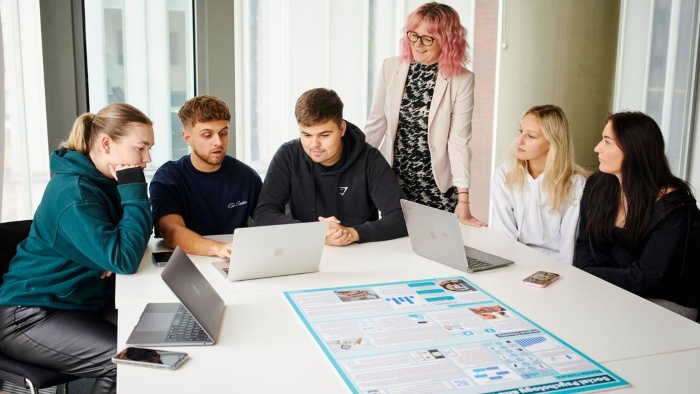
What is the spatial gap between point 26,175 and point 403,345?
8.58 ft

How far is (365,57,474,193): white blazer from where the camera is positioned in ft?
9.90

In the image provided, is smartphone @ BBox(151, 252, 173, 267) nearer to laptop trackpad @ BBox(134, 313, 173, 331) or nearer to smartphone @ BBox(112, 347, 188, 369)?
laptop trackpad @ BBox(134, 313, 173, 331)

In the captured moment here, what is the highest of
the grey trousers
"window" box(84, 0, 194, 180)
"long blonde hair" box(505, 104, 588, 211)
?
"window" box(84, 0, 194, 180)

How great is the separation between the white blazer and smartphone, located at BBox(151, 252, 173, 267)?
1.26 meters

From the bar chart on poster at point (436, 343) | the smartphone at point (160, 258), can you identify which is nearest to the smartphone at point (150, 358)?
the bar chart on poster at point (436, 343)

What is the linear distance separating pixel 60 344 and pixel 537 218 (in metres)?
1.87

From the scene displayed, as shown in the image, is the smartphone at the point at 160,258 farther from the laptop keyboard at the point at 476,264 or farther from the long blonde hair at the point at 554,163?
the long blonde hair at the point at 554,163

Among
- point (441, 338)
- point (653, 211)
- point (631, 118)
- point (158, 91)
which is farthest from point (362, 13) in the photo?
point (441, 338)

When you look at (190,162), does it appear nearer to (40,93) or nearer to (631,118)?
(40,93)

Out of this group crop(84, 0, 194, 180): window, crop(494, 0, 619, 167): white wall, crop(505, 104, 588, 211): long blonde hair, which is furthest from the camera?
crop(494, 0, 619, 167): white wall

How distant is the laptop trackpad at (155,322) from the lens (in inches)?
62.5

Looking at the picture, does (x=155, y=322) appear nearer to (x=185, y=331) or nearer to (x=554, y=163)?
(x=185, y=331)

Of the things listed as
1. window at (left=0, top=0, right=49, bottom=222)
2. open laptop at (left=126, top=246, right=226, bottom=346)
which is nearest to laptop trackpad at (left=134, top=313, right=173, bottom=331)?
open laptop at (left=126, top=246, right=226, bottom=346)

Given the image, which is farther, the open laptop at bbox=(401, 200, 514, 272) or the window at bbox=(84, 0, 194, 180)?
the window at bbox=(84, 0, 194, 180)
